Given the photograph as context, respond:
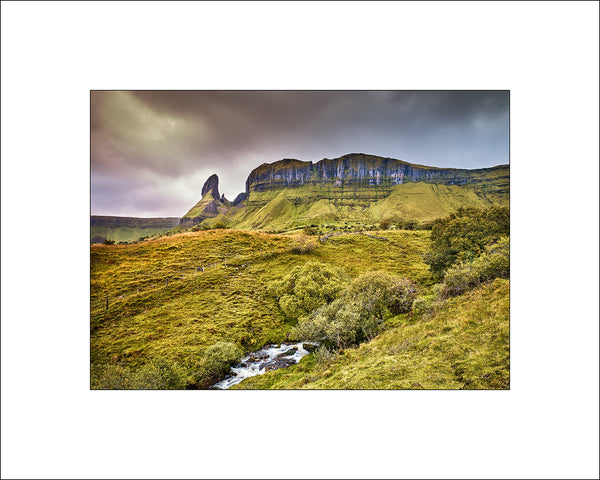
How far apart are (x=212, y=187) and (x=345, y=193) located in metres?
6.06

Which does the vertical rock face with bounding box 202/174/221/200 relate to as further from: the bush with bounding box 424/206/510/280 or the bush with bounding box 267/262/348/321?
the bush with bounding box 424/206/510/280

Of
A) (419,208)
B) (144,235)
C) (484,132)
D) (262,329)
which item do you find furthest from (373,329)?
(144,235)

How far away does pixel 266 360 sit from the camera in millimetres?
6371

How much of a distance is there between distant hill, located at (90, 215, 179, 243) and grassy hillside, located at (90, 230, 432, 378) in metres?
0.33

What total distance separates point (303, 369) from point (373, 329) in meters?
2.67

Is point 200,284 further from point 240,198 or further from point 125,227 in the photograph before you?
point 240,198

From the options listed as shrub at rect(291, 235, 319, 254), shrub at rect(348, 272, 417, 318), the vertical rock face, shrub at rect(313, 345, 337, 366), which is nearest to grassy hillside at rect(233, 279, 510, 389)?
shrub at rect(313, 345, 337, 366)

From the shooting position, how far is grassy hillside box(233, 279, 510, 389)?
4.32 meters

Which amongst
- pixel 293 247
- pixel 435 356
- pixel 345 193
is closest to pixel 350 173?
pixel 345 193

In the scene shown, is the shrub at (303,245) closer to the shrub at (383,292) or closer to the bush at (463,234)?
the shrub at (383,292)

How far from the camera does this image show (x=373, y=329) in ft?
21.0
